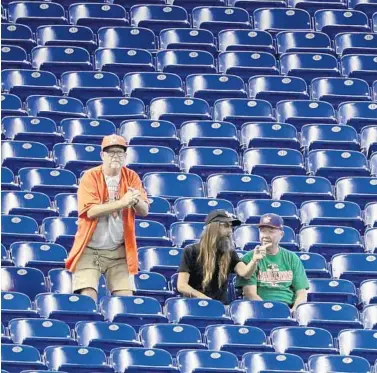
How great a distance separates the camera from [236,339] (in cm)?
1314

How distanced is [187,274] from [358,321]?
1177 millimetres

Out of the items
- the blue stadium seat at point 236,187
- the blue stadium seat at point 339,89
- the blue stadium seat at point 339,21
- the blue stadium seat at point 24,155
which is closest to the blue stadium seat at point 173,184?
the blue stadium seat at point 236,187

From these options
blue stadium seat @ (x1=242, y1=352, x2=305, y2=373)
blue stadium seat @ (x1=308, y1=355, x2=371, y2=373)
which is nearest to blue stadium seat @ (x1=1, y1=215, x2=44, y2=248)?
blue stadium seat @ (x1=242, y1=352, x2=305, y2=373)

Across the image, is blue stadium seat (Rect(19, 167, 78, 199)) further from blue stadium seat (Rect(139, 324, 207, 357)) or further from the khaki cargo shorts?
blue stadium seat (Rect(139, 324, 207, 357))

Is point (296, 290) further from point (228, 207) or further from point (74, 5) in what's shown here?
point (74, 5)

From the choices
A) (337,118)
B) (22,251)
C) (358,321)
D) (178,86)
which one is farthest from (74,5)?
(358,321)

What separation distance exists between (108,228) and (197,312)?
3.19 ft

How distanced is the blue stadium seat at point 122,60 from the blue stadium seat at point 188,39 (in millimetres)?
424

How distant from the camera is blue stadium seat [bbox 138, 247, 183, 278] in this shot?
47.1ft

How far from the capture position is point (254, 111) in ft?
55.5

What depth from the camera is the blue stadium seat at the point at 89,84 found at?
17.1 metres

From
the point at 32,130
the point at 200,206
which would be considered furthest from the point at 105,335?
the point at 32,130

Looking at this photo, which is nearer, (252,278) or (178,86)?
(252,278)

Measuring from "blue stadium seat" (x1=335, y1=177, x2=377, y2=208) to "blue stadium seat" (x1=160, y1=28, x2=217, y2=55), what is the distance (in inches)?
108
